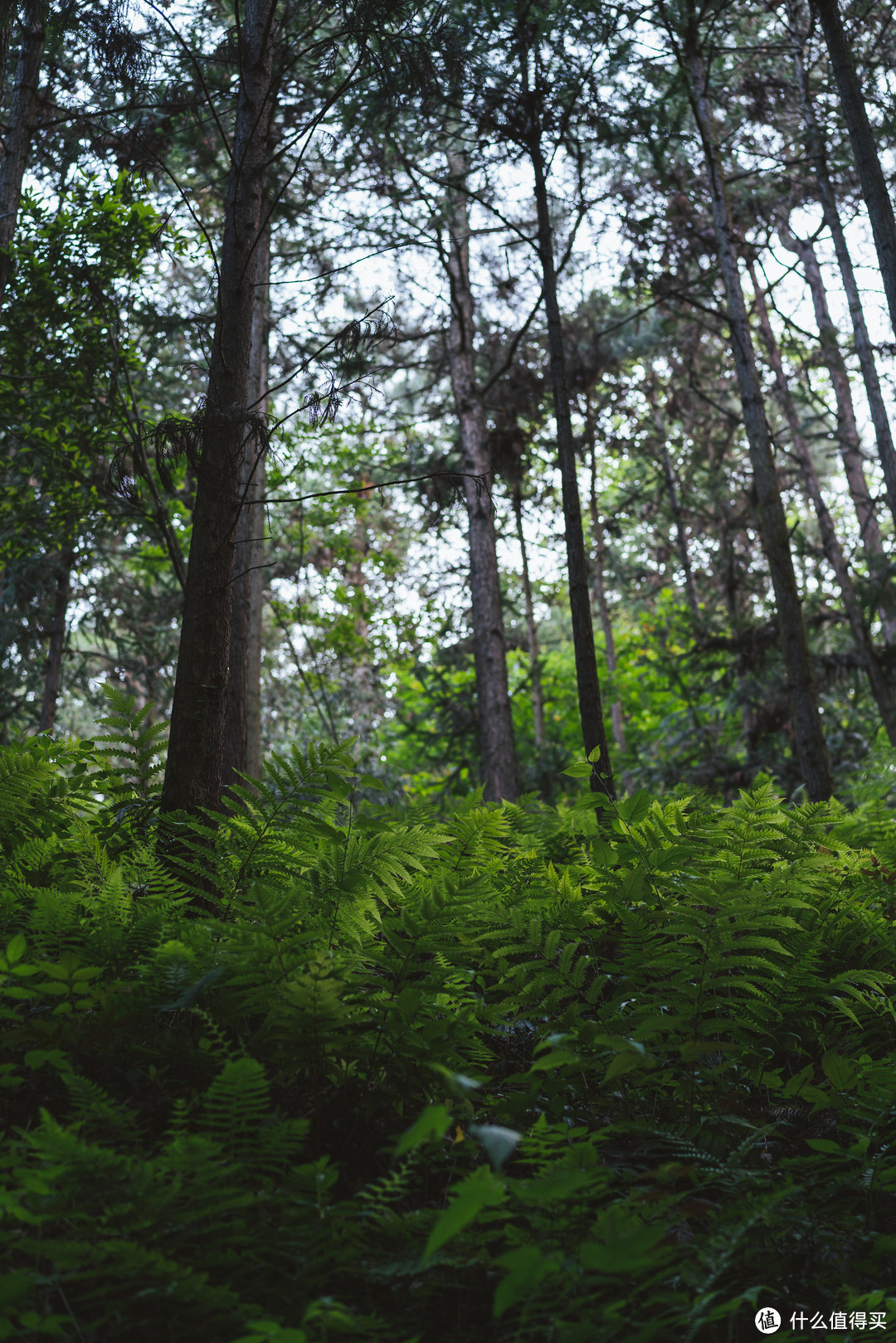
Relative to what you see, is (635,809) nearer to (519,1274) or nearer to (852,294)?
(519,1274)

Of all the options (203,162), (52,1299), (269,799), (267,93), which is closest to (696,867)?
(269,799)

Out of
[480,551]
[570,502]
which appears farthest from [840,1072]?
[480,551]

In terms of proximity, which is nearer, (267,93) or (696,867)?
(696,867)

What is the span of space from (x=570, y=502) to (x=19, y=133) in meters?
6.18

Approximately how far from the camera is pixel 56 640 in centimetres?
1283

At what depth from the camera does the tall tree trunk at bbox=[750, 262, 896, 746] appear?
9.92m

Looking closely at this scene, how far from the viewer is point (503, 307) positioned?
49.0 feet

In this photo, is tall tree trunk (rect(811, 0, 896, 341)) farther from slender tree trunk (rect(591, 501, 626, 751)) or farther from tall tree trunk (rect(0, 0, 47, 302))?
slender tree trunk (rect(591, 501, 626, 751))

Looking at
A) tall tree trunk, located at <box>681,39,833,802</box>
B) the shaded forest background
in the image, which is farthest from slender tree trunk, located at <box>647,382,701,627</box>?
tall tree trunk, located at <box>681,39,833,802</box>

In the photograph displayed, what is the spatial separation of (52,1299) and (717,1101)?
1989 mm

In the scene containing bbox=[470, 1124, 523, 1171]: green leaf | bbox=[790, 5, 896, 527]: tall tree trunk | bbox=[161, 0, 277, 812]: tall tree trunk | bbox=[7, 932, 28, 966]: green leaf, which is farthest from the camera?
bbox=[790, 5, 896, 527]: tall tree trunk

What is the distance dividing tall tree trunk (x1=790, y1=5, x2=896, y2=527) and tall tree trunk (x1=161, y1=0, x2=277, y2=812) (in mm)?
7735

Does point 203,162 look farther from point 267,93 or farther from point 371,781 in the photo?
point 371,781

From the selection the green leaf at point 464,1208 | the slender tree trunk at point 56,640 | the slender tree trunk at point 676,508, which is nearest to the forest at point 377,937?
the green leaf at point 464,1208
